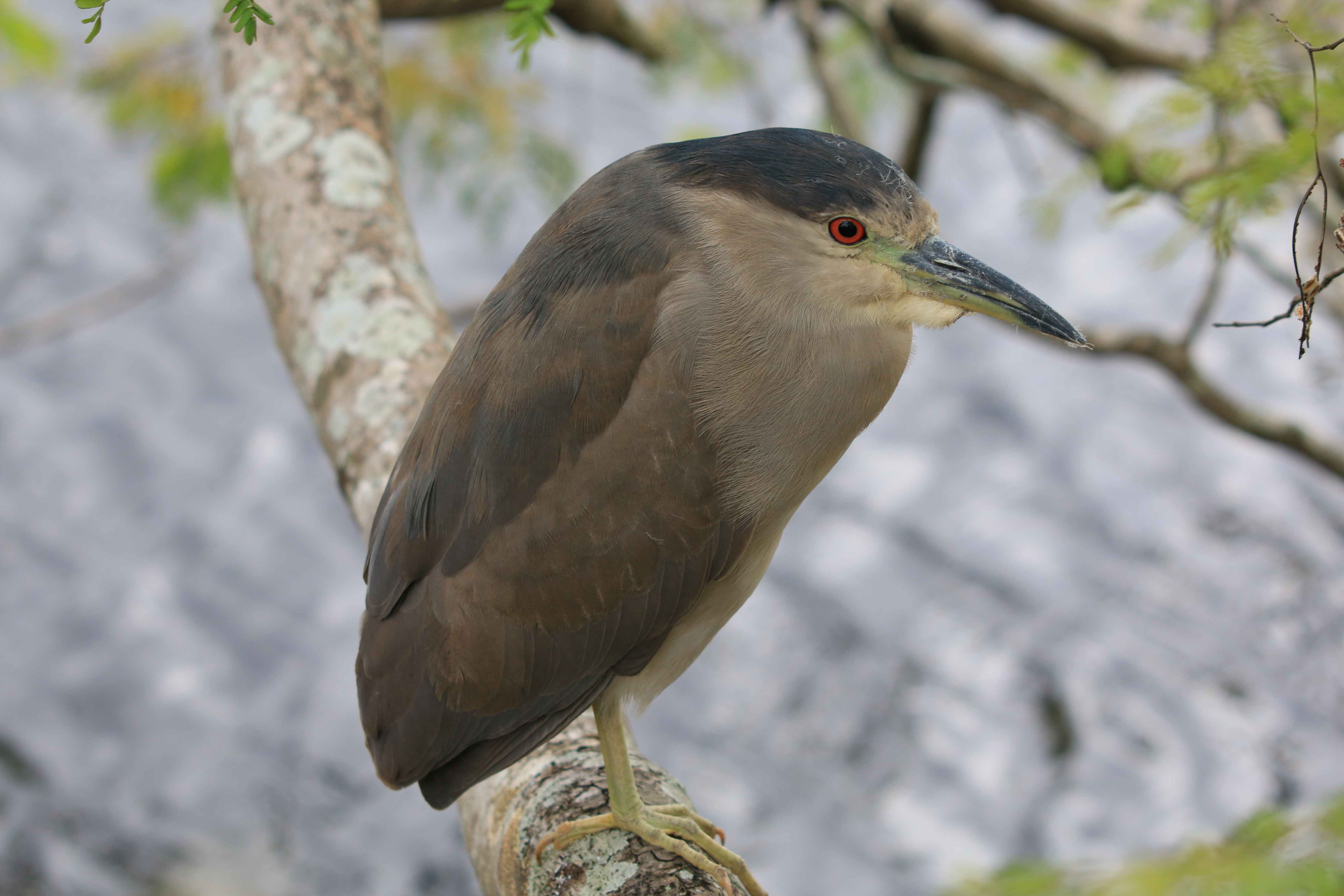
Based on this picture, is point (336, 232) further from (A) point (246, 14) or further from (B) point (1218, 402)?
(B) point (1218, 402)

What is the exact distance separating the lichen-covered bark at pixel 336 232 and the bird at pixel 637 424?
1.71 feet

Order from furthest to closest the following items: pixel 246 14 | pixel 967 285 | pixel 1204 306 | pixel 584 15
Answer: pixel 584 15, pixel 1204 306, pixel 967 285, pixel 246 14

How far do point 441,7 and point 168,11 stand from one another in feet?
21.3

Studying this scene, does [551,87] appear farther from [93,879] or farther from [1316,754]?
[1316,754]

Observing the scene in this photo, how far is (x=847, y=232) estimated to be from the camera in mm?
1871

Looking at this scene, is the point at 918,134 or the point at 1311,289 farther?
the point at 918,134

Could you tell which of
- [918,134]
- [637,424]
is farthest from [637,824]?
[918,134]

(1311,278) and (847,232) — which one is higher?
(847,232)

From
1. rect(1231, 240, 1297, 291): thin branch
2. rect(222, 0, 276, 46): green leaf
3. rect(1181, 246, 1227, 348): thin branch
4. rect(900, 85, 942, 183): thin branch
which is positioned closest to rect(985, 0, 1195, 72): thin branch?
rect(900, 85, 942, 183): thin branch

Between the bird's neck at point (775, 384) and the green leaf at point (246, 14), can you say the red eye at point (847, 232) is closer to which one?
the bird's neck at point (775, 384)

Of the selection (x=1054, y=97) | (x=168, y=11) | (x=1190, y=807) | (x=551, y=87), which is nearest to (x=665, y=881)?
(x=1054, y=97)

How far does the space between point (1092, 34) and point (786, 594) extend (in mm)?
3761

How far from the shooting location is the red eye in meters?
1.86

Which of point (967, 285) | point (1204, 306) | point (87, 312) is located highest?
point (87, 312)
